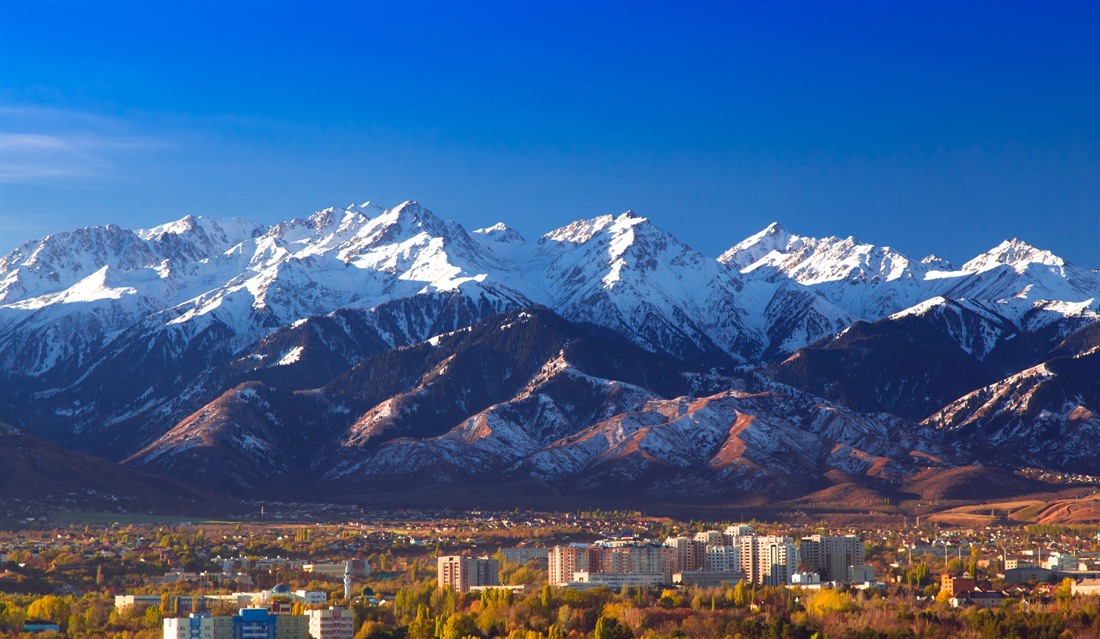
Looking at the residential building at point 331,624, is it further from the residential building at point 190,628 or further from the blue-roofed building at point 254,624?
the residential building at point 190,628

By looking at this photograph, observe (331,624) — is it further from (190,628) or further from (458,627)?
(190,628)

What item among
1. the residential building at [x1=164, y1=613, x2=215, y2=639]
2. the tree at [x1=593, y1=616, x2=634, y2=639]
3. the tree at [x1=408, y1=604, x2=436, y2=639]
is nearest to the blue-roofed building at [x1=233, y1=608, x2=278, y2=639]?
the residential building at [x1=164, y1=613, x2=215, y2=639]

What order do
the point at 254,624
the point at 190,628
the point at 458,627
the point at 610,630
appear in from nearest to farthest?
the point at 610,630, the point at 190,628, the point at 458,627, the point at 254,624

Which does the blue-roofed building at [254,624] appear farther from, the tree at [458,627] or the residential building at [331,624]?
the tree at [458,627]

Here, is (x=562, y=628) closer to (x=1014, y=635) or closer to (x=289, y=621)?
(x=289, y=621)

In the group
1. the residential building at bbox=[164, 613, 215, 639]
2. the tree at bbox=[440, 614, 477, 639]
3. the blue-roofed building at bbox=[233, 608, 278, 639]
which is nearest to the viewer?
the tree at bbox=[440, 614, 477, 639]

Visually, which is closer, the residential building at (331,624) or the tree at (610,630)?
the tree at (610,630)

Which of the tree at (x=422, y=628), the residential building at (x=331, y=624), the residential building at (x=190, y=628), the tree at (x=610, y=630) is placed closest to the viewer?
the tree at (x=610, y=630)

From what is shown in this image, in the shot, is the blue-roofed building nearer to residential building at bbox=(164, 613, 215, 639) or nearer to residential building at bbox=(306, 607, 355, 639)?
residential building at bbox=(164, 613, 215, 639)

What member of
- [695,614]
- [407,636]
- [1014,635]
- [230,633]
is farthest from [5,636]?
[1014,635]

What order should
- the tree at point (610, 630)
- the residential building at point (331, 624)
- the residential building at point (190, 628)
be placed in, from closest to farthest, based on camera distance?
the tree at point (610, 630), the residential building at point (190, 628), the residential building at point (331, 624)

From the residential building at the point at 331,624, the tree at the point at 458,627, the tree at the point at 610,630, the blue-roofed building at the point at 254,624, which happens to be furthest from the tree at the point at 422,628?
the tree at the point at 610,630

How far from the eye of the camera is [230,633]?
187 m

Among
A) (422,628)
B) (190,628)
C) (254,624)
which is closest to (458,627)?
(422,628)
